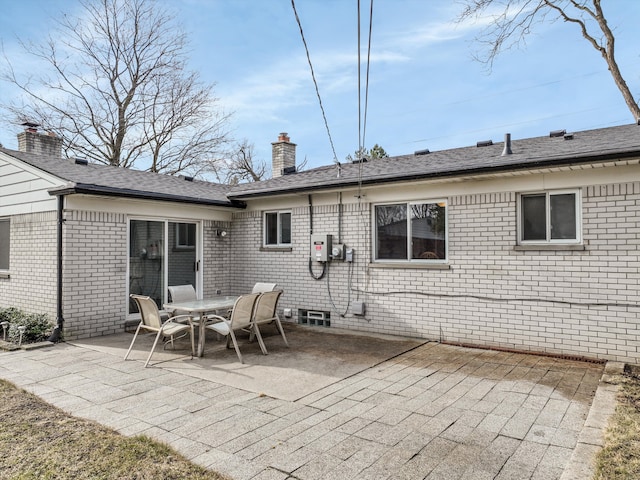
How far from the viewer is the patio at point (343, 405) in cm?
311

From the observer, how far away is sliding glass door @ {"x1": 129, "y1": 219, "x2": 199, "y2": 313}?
850 cm

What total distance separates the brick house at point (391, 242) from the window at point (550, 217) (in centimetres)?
2

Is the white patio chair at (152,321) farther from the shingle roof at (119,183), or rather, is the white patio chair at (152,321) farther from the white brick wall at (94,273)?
the shingle roof at (119,183)

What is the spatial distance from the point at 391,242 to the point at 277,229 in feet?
9.82

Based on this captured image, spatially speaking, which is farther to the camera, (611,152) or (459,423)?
(611,152)

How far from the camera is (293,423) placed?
3812 millimetres

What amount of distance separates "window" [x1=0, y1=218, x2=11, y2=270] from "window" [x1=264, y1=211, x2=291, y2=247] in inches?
218

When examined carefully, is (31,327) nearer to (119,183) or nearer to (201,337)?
(119,183)

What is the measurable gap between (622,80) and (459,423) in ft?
44.5

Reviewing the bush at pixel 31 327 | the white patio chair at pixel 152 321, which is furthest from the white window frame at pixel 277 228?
the bush at pixel 31 327

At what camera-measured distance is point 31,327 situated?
7.17m

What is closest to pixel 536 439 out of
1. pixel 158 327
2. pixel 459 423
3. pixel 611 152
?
pixel 459 423

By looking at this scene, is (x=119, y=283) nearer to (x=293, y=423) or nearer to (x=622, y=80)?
(x=293, y=423)

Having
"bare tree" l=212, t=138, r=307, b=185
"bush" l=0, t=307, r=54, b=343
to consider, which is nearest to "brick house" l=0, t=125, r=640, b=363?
Answer: "bush" l=0, t=307, r=54, b=343
